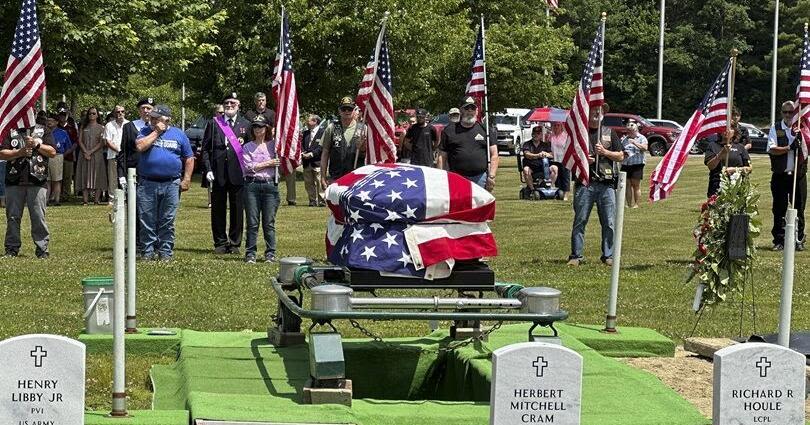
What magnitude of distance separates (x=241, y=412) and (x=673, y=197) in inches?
1045

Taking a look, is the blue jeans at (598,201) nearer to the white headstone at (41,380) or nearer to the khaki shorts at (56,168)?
the white headstone at (41,380)

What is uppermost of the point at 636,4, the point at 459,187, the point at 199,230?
the point at 636,4

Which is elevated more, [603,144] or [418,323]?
[603,144]

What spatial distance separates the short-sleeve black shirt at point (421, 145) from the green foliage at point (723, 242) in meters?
11.4

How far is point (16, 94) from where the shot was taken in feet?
52.4

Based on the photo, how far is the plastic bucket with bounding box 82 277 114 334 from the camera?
432 inches

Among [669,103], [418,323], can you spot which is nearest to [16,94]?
[418,323]

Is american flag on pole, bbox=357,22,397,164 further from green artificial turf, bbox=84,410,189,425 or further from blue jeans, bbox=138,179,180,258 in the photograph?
green artificial turf, bbox=84,410,189,425

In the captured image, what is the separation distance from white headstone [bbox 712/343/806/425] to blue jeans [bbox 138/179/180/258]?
11117 mm

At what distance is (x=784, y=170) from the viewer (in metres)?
20.0

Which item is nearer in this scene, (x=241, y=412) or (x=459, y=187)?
(x=241, y=412)

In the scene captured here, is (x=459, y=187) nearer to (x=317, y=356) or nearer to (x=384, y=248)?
(x=384, y=248)

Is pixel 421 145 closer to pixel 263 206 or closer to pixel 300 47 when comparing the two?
pixel 263 206

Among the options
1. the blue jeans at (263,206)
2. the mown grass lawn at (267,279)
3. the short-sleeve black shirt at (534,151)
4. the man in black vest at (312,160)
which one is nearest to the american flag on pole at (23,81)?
the mown grass lawn at (267,279)
